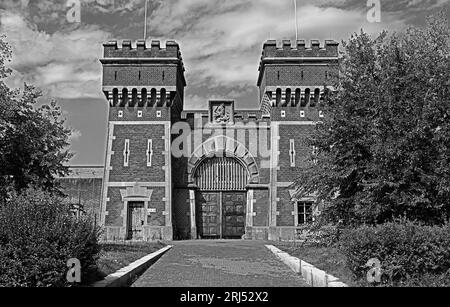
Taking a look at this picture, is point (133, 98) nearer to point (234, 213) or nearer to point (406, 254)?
point (234, 213)

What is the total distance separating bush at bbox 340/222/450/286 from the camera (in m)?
8.64

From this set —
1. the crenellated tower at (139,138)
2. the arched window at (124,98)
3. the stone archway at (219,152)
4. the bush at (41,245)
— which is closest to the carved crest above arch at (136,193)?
the crenellated tower at (139,138)

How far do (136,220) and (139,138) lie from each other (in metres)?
5.38

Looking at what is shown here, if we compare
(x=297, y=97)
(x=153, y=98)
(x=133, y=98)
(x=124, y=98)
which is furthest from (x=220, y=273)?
(x=124, y=98)

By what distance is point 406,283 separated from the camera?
28.1 ft

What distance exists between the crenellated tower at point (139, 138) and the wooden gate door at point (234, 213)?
3.99m

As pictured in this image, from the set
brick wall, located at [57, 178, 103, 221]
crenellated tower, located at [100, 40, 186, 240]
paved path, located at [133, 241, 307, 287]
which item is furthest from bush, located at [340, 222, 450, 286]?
brick wall, located at [57, 178, 103, 221]

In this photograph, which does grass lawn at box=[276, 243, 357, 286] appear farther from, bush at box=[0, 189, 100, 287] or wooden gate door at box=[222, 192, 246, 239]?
wooden gate door at box=[222, 192, 246, 239]

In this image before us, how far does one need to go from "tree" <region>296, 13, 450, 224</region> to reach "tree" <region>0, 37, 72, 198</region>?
28.5ft

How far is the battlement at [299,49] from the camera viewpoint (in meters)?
33.7

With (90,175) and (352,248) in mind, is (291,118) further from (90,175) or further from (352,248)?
(352,248)

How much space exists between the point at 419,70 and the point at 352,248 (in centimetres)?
803

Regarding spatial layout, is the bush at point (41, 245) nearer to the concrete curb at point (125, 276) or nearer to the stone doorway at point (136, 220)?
the concrete curb at point (125, 276)
